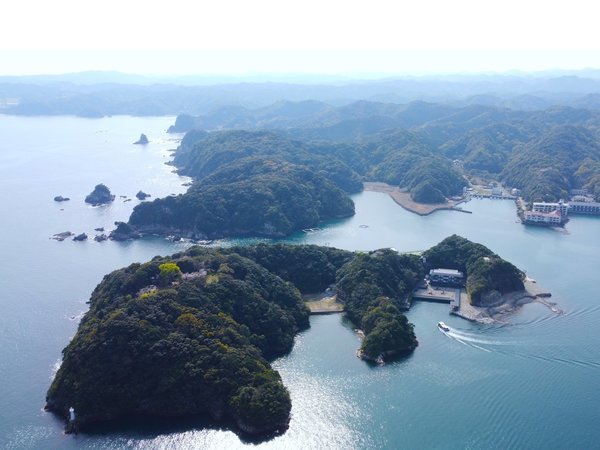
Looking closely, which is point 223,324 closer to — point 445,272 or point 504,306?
point 445,272

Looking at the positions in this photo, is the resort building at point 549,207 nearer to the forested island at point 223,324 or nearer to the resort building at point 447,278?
the forested island at point 223,324

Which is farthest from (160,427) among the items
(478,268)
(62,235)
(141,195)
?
(141,195)

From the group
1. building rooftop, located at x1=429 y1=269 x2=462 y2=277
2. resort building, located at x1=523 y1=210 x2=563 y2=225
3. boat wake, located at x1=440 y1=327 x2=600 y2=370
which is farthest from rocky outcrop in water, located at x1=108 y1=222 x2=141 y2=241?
resort building, located at x1=523 y1=210 x2=563 y2=225

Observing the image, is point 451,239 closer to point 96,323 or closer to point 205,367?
point 205,367

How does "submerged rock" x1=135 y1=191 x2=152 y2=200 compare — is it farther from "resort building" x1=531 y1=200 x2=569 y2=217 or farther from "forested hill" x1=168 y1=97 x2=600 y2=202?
"resort building" x1=531 y1=200 x2=569 y2=217

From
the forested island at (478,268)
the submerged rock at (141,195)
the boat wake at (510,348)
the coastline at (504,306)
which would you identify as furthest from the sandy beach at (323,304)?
the submerged rock at (141,195)

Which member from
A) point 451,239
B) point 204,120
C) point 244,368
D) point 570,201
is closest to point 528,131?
point 570,201
